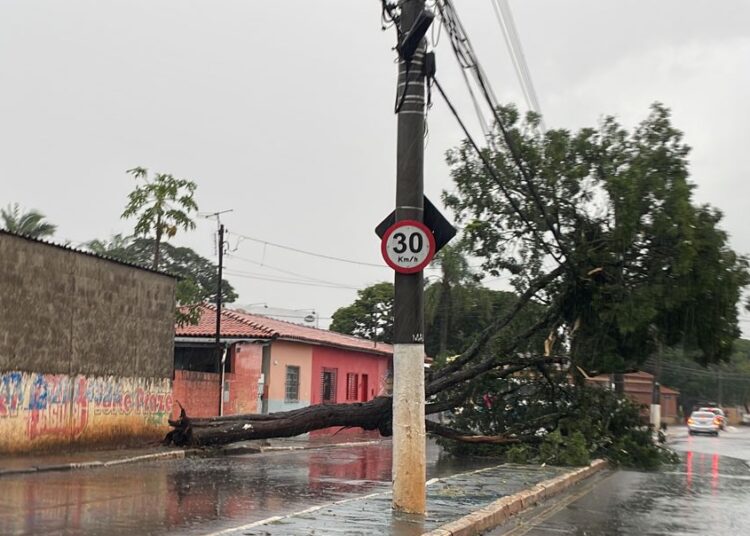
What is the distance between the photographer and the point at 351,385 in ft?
114

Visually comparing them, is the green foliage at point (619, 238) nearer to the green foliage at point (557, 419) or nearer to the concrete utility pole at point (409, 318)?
the green foliage at point (557, 419)

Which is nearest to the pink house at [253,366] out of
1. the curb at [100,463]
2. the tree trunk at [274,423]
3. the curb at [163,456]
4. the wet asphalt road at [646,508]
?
the curb at [163,456]

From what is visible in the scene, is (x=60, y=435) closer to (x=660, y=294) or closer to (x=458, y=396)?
(x=458, y=396)

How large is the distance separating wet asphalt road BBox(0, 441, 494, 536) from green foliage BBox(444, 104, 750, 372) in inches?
173

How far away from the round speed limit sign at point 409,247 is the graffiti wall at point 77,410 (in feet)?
30.4

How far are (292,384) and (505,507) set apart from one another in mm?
19375

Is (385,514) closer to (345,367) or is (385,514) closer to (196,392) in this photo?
(196,392)

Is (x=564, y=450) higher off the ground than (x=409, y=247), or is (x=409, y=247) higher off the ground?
(x=409, y=247)

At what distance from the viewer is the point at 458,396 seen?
67.2 feet

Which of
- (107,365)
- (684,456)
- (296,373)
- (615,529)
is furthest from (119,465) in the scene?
(684,456)

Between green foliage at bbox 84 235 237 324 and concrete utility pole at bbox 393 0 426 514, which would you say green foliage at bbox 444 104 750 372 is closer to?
concrete utility pole at bbox 393 0 426 514

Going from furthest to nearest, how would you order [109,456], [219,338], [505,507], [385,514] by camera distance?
[219,338] < [109,456] < [505,507] < [385,514]

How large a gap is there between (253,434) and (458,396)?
16.9 ft

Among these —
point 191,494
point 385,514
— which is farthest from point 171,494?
point 385,514
